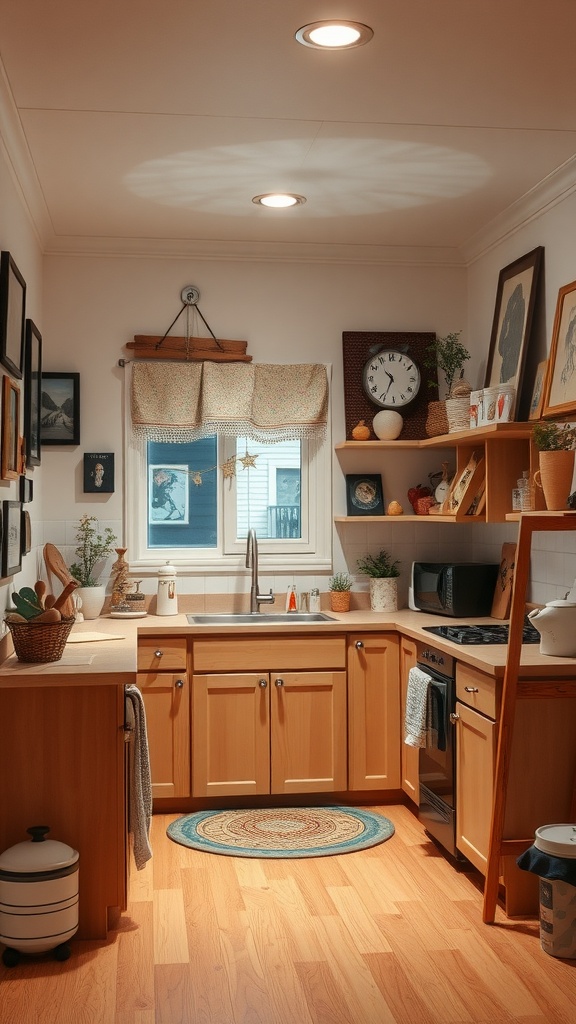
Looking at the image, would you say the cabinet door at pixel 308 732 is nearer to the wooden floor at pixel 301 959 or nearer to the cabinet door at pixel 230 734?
the cabinet door at pixel 230 734

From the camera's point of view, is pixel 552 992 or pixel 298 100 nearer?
pixel 552 992

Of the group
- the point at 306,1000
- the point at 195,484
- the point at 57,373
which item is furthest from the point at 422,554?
the point at 306,1000

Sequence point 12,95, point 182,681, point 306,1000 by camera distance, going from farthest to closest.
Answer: point 182,681
point 12,95
point 306,1000

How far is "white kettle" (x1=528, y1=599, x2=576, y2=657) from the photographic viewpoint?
3436 millimetres

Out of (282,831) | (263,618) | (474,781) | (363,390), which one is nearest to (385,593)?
(263,618)

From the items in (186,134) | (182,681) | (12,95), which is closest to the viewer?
(12,95)

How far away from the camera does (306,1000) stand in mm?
2805

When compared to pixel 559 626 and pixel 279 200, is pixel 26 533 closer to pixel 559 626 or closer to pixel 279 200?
pixel 279 200

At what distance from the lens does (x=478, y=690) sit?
3553 millimetres

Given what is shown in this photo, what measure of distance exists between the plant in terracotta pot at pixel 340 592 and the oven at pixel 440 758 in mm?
915

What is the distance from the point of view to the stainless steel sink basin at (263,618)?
481 cm

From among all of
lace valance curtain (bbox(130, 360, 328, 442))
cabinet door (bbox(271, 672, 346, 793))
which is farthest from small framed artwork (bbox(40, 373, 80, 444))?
cabinet door (bbox(271, 672, 346, 793))

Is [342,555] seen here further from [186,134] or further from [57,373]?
[186,134]

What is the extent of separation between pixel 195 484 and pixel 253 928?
2395 mm
